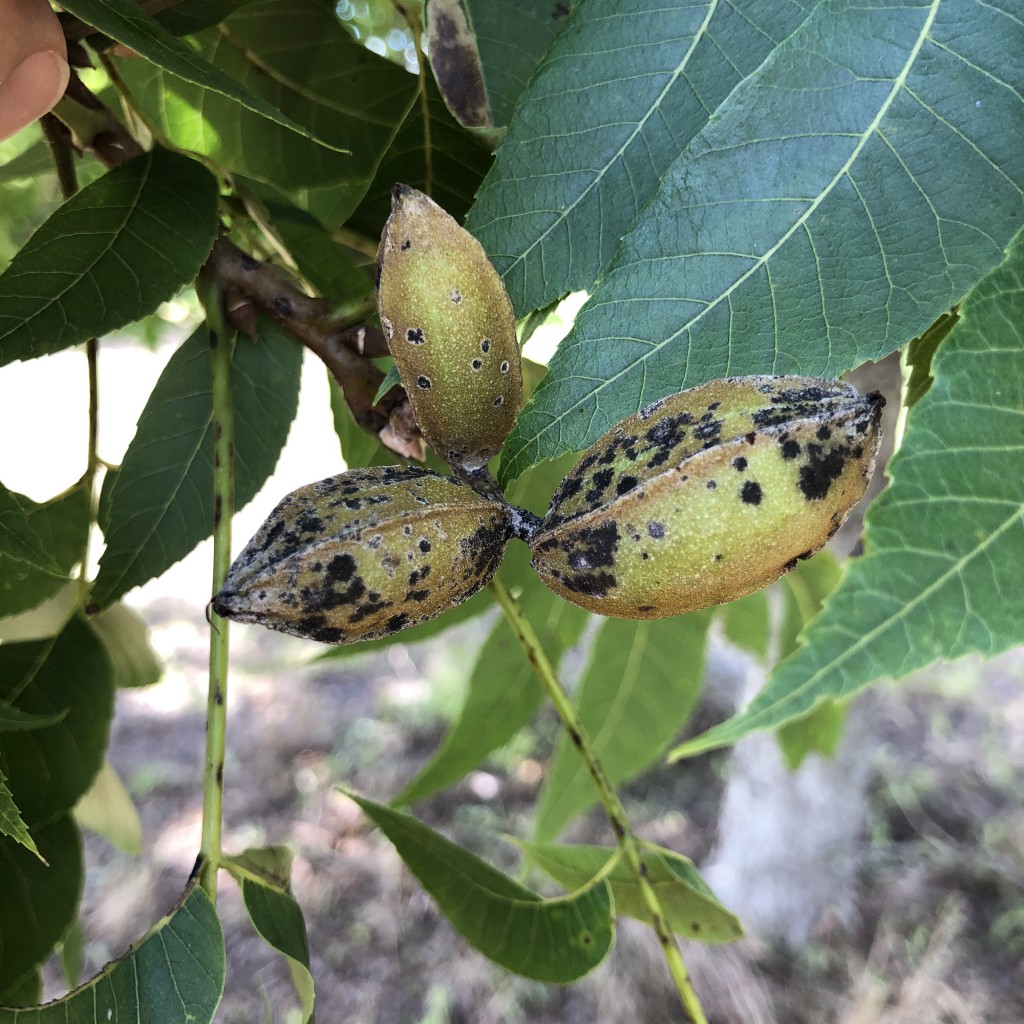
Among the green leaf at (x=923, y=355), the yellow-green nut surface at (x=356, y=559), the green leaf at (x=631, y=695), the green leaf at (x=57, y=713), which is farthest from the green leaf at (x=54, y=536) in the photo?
the green leaf at (x=923, y=355)

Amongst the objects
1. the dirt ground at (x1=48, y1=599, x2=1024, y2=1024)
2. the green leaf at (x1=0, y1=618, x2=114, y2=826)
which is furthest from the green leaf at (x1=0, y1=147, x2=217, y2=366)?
the dirt ground at (x1=48, y1=599, x2=1024, y2=1024)

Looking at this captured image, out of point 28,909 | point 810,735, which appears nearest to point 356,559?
point 28,909

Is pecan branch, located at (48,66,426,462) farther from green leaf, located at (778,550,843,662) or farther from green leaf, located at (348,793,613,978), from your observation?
green leaf, located at (778,550,843,662)

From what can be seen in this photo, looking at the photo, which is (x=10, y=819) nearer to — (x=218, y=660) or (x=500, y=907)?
(x=218, y=660)

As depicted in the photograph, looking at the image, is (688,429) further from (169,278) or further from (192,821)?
→ (192,821)

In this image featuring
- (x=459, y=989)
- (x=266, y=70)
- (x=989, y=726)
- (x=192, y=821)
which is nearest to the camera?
(x=266, y=70)

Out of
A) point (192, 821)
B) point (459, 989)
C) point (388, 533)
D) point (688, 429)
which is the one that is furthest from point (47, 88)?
point (192, 821)

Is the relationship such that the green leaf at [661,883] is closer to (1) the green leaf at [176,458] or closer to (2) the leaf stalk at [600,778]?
(2) the leaf stalk at [600,778]
